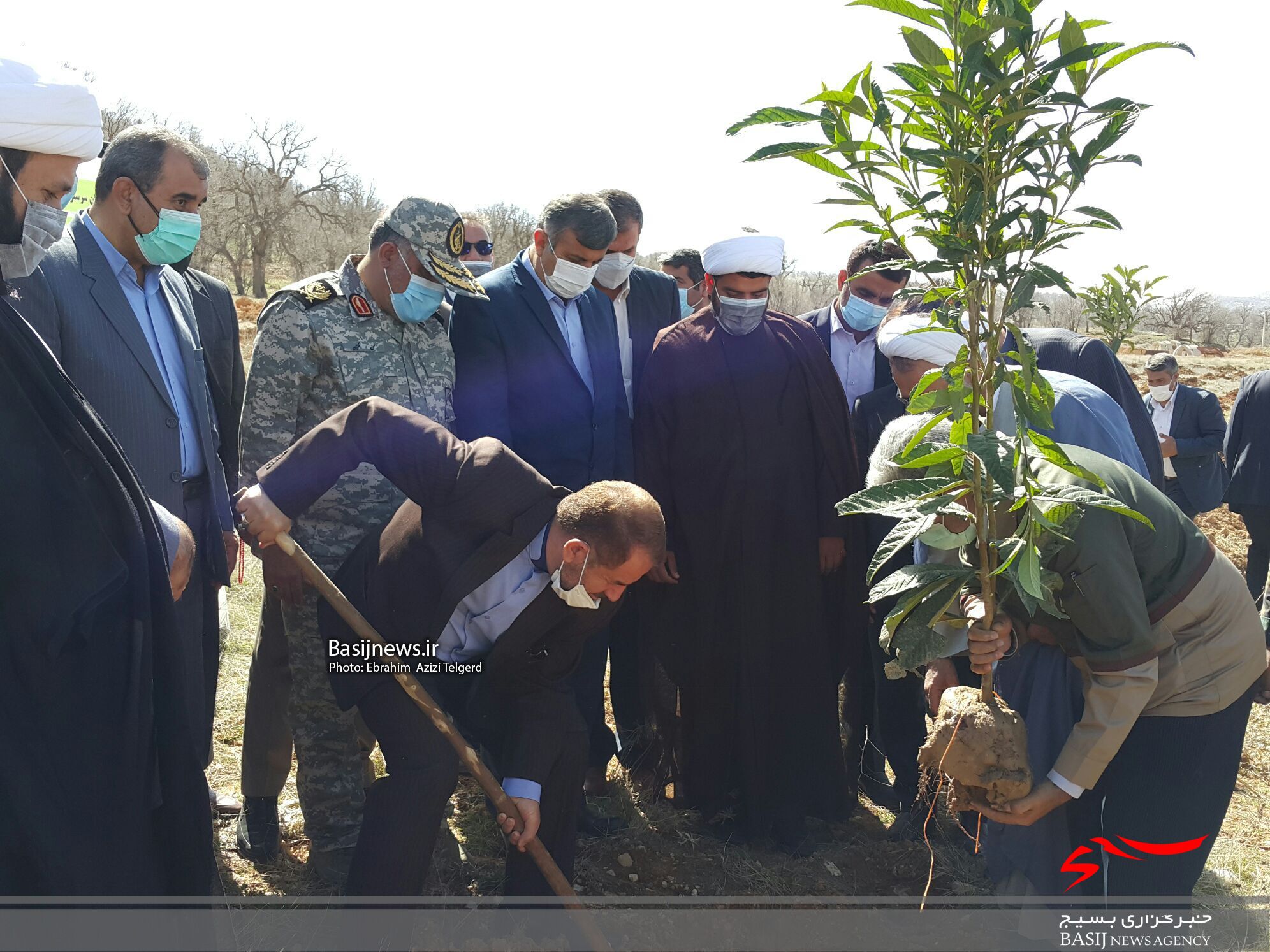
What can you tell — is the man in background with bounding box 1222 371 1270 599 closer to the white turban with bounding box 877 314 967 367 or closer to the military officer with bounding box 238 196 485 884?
the white turban with bounding box 877 314 967 367

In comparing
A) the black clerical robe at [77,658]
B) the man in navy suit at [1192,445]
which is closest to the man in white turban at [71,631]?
the black clerical robe at [77,658]

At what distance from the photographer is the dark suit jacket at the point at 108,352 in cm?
272

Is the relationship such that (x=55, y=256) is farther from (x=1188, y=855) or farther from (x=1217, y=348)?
(x=1217, y=348)

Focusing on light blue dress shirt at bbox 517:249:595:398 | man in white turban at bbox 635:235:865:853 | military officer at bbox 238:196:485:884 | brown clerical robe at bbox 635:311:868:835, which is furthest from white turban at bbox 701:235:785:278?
military officer at bbox 238:196:485:884

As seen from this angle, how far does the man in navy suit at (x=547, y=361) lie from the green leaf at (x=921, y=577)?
59.9 inches

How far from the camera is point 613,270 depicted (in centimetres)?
419

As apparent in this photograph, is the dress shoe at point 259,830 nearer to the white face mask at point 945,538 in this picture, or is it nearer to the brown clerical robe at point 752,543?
the brown clerical robe at point 752,543

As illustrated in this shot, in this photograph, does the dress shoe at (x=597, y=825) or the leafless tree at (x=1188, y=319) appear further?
the leafless tree at (x=1188, y=319)

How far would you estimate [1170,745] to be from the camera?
264cm

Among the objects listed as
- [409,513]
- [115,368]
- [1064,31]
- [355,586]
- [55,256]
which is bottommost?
[355,586]

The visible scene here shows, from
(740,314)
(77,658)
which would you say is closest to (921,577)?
(740,314)

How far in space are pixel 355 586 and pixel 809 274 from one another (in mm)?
63478

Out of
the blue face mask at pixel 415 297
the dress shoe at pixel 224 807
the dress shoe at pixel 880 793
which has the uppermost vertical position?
the blue face mask at pixel 415 297

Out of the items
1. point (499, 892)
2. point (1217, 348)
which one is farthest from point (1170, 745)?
point (1217, 348)
